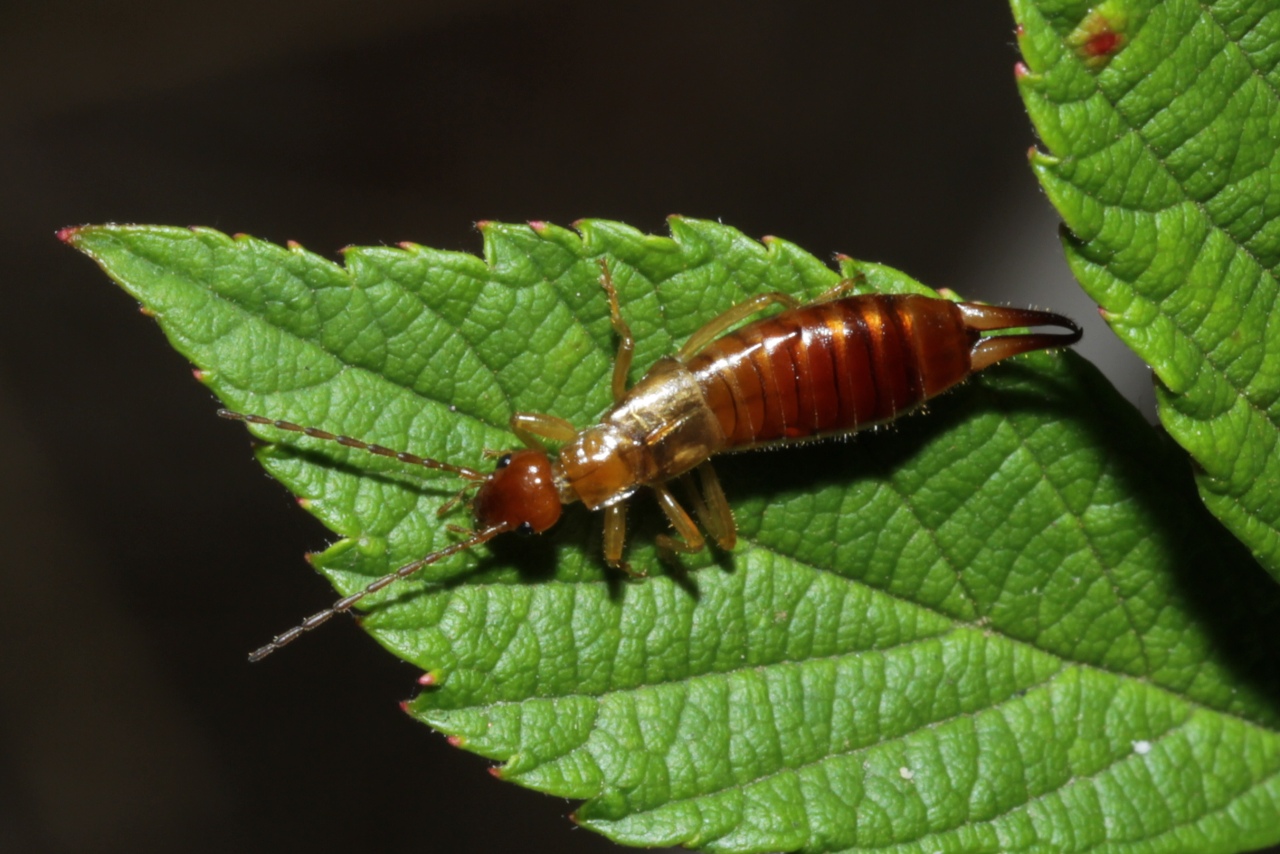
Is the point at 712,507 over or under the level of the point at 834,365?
under

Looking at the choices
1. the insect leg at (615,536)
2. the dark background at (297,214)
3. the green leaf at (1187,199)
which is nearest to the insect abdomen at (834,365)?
the insect leg at (615,536)

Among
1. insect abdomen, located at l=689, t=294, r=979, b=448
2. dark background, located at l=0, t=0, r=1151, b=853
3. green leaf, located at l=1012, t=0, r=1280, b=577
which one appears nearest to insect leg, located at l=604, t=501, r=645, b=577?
insect abdomen, located at l=689, t=294, r=979, b=448

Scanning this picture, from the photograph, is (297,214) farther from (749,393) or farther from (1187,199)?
(1187,199)

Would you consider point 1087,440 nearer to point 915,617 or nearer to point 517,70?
point 915,617

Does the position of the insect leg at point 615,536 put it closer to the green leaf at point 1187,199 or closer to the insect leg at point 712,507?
the insect leg at point 712,507

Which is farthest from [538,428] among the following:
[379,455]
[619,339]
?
[379,455]

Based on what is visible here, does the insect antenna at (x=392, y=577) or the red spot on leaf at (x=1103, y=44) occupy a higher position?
the red spot on leaf at (x=1103, y=44)
